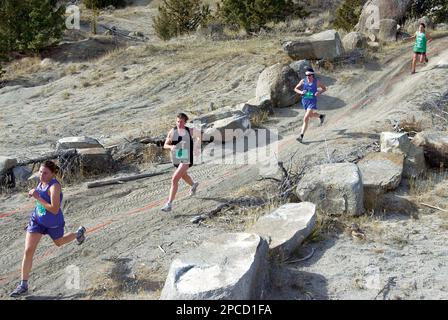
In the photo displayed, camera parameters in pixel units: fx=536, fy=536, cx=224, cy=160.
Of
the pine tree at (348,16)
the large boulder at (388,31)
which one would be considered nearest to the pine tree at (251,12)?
the pine tree at (348,16)

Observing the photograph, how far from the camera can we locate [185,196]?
9.38 m

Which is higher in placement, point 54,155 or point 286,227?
point 286,227

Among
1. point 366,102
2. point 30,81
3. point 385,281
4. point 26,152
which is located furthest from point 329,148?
point 30,81

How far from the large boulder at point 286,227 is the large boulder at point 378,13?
48.4 ft

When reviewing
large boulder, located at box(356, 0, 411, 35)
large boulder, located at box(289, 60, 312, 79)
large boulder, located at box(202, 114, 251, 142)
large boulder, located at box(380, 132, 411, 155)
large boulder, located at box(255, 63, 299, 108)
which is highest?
large boulder, located at box(356, 0, 411, 35)

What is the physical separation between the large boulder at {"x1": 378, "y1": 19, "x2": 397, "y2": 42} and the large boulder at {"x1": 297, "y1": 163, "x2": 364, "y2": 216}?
13031 millimetres

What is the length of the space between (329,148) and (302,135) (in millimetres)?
792

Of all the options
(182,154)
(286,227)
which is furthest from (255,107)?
(286,227)

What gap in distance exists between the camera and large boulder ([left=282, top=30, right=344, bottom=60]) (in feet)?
55.0

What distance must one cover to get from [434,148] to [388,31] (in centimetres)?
1124

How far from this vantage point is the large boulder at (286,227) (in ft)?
22.1

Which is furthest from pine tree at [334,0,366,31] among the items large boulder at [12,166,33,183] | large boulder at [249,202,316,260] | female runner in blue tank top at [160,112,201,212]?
large boulder at [249,202,316,260]

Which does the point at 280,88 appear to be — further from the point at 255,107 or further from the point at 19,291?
the point at 19,291

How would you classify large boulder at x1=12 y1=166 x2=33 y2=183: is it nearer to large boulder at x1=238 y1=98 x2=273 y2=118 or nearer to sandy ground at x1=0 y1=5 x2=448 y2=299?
sandy ground at x1=0 y1=5 x2=448 y2=299
